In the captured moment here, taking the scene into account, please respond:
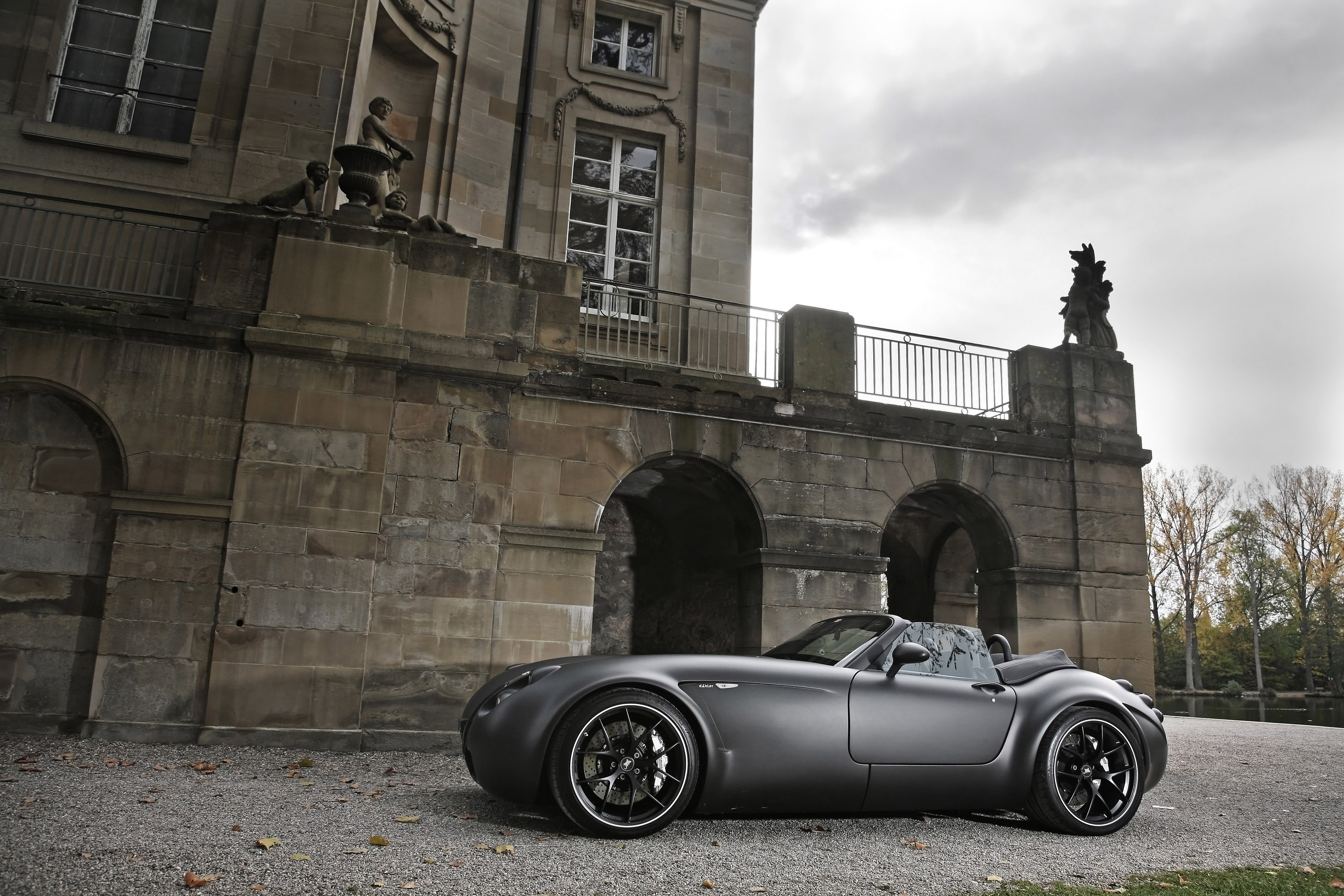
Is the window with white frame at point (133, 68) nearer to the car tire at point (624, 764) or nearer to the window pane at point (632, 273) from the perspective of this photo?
the window pane at point (632, 273)

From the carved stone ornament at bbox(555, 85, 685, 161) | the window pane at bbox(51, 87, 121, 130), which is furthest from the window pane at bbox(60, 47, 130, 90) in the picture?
the carved stone ornament at bbox(555, 85, 685, 161)

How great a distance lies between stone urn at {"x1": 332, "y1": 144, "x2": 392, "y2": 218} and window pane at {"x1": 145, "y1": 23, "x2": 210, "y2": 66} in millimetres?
3703

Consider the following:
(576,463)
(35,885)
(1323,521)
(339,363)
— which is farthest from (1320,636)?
(35,885)

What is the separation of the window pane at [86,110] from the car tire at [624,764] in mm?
10735

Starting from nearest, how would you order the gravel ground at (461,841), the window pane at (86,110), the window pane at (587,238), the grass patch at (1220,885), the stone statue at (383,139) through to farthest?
the gravel ground at (461,841)
the grass patch at (1220,885)
the stone statue at (383,139)
the window pane at (86,110)
the window pane at (587,238)

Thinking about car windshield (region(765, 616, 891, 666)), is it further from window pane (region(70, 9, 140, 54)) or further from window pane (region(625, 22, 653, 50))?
window pane (region(625, 22, 653, 50))

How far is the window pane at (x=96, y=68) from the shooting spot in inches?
444

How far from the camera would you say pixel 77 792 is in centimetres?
529

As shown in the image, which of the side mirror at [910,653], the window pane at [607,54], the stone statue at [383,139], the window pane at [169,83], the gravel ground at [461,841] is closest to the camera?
the gravel ground at [461,841]

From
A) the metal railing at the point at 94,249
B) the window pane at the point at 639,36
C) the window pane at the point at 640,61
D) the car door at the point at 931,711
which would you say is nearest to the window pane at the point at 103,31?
the metal railing at the point at 94,249

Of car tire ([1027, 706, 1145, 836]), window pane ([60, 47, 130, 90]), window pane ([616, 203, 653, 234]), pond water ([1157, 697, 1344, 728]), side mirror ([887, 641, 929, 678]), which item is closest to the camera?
side mirror ([887, 641, 929, 678])

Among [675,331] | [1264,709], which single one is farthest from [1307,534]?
[675,331]

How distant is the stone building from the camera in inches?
325

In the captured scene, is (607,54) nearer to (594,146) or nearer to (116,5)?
(594,146)
